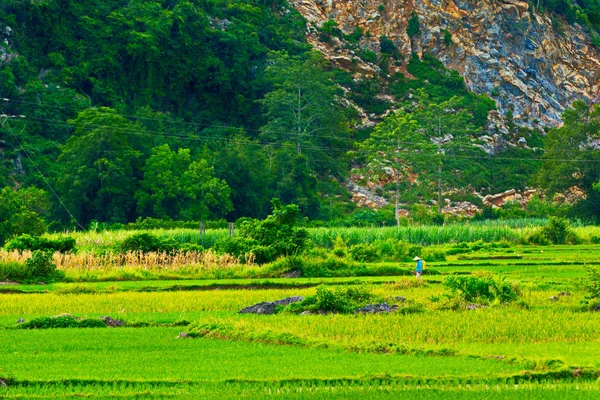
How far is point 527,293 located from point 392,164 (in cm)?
5363

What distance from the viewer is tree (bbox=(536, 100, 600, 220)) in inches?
3312

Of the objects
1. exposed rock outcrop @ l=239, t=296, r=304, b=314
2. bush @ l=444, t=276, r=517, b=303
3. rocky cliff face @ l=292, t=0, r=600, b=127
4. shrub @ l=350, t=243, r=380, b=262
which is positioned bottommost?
shrub @ l=350, t=243, r=380, b=262

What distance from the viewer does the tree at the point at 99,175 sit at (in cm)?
7150

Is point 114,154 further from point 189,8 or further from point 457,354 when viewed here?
point 457,354

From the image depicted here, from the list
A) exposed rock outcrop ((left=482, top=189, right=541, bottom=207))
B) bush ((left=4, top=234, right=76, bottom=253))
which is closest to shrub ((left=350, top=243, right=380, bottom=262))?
bush ((left=4, top=234, right=76, bottom=253))

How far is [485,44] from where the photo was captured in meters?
112

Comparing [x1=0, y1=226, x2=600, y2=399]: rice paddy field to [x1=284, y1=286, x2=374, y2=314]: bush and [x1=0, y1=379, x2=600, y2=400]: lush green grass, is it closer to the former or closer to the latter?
[x1=0, y1=379, x2=600, y2=400]: lush green grass

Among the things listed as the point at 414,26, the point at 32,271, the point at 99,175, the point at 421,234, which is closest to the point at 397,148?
the point at 421,234

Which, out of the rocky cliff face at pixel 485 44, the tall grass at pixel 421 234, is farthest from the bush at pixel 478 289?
the rocky cliff face at pixel 485 44

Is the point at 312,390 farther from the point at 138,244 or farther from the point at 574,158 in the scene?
the point at 574,158

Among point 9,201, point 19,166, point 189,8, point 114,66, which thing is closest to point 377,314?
point 9,201

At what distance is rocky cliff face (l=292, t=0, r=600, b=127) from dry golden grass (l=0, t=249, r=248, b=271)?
224 feet

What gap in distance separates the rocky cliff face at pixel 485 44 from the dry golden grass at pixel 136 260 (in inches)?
2686

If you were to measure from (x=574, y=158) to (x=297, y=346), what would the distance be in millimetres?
70003
